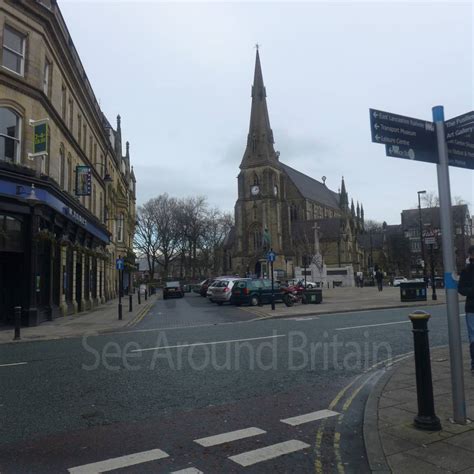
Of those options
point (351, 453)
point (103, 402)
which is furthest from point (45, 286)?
point (351, 453)

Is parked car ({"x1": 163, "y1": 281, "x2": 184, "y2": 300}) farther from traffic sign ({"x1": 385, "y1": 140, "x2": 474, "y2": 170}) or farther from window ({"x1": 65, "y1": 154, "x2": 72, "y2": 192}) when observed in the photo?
traffic sign ({"x1": 385, "y1": 140, "x2": 474, "y2": 170})

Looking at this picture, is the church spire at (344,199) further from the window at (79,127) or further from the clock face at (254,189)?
the window at (79,127)

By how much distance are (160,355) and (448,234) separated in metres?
6.76

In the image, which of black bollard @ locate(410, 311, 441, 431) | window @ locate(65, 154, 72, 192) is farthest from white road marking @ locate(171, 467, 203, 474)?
window @ locate(65, 154, 72, 192)

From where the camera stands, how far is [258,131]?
278 ft

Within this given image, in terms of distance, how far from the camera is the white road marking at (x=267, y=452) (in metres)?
4.35

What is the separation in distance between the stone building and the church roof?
7250cm

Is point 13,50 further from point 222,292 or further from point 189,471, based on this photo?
point 189,471

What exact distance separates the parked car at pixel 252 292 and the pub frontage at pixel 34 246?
8879mm

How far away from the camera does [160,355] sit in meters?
9.82

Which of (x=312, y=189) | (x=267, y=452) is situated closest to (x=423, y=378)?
(x=267, y=452)

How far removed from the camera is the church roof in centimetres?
9694

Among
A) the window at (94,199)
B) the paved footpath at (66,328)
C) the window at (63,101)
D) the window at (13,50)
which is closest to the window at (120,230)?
the window at (94,199)

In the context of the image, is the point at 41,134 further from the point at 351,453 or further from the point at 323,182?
the point at 323,182
